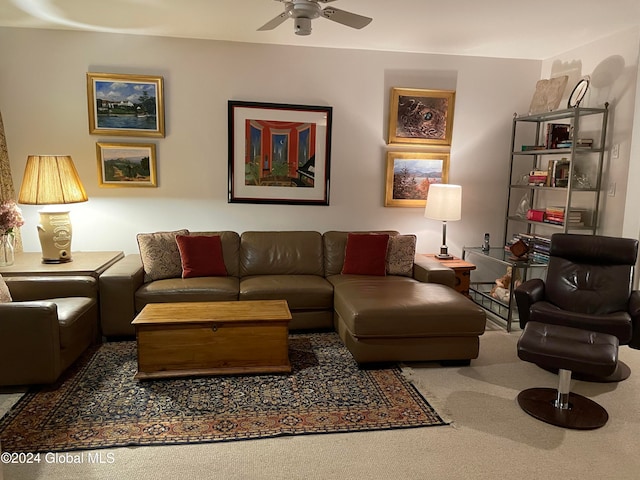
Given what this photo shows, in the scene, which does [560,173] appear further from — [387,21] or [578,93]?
[387,21]

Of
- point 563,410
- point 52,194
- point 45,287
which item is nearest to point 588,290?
point 563,410

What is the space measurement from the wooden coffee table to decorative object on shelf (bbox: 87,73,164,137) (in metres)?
2.08

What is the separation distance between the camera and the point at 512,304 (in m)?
4.35

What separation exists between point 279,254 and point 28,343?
218 cm

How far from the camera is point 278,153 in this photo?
476cm

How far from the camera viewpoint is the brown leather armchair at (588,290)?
323 centimetres

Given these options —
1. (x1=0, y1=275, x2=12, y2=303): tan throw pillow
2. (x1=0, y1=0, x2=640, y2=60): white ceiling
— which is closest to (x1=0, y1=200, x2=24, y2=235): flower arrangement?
(x1=0, y1=275, x2=12, y2=303): tan throw pillow

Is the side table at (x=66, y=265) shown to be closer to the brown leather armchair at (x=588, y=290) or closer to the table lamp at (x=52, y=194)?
the table lamp at (x=52, y=194)

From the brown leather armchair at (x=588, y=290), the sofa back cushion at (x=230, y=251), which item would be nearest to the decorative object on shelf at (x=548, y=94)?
the brown leather armchair at (x=588, y=290)

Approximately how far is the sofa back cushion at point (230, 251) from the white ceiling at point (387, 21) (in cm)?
186

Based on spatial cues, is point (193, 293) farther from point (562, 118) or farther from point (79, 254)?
point (562, 118)

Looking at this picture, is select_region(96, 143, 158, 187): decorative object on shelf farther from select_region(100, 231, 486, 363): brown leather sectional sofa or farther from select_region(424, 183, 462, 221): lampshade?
select_region(424, 183, 462, 221): lampshade

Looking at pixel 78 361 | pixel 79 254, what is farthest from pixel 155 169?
pixel 78 361

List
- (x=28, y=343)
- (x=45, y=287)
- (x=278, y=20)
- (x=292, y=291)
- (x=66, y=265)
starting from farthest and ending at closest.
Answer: (x=292, y=291) → (x=66, y=265) → (x=45, y=287) → (x=278, y=20) → (x=28, y=343)
